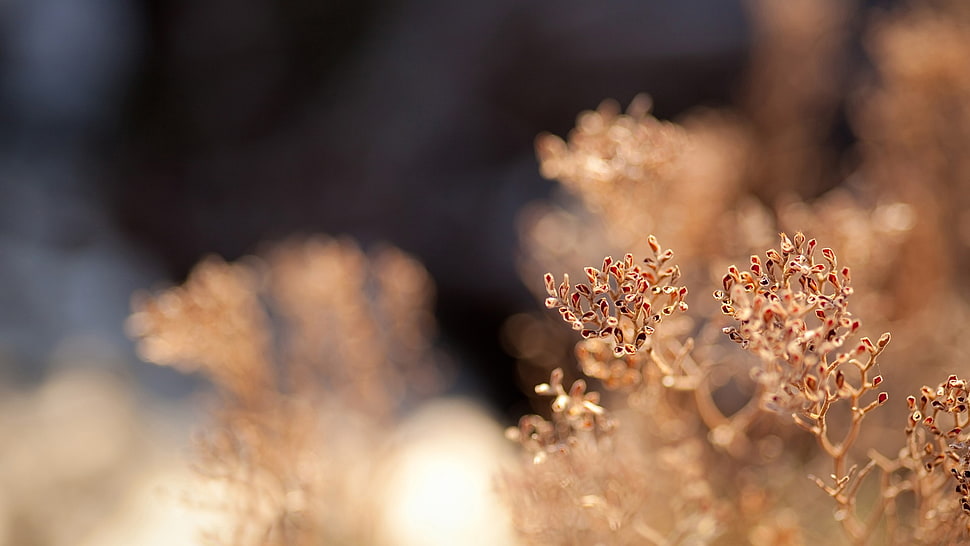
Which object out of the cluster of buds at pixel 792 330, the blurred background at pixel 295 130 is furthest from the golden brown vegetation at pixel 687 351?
the blurred background at pixel 295 130

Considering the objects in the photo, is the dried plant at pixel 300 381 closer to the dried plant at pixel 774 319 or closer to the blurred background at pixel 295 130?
the dried plant at pixel 774 319

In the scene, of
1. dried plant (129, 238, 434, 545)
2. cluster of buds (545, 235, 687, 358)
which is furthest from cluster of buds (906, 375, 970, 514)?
dried plant (129, 238, 434, 545)

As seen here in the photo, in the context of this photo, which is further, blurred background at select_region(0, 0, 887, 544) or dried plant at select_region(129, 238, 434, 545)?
blurred background at select_region(0, 0, 887, 544)

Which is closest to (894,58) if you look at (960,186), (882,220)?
(960,186)

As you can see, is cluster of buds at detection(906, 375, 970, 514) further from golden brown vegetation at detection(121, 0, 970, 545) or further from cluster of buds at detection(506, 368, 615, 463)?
cluster of buds at detection(506, 368, 615, 463)

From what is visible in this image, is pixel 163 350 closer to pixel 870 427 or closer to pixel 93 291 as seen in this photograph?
pixel 870 427

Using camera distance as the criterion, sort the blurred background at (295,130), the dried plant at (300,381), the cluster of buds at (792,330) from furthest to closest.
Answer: the blurred background at (295,130) < the dried plant at (300,381) < the cluster of buds at (792,330)

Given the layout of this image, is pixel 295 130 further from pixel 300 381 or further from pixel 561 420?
pixel 561 420
